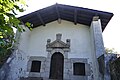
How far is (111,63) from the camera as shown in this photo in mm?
5727

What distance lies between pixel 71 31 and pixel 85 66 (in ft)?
8.85

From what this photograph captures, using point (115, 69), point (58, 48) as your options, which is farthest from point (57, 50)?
point (115, 69)

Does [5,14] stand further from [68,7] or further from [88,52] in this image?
[88,52]

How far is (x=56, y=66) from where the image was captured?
8.29 meters

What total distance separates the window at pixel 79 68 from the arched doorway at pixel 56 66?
2.73 ft

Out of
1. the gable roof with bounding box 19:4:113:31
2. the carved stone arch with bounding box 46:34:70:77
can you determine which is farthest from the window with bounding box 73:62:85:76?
the gable roof with bounding box 19:4:113:31

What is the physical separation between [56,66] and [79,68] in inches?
58.4

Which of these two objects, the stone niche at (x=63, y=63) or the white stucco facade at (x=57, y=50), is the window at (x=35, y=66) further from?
the white stucco facade at (x=57, y=50)

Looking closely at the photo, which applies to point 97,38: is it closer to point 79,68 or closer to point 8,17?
point 79,68

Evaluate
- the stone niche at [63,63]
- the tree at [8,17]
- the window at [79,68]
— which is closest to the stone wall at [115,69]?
the stone niche at [63,63]

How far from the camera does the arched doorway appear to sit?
26.2 ft

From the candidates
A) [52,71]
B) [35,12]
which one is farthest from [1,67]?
[35,12]

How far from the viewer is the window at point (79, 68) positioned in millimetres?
7846

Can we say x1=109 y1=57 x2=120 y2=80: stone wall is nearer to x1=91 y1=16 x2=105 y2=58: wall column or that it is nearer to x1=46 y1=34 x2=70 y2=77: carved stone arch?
x1=91 y1=16 x2=105 y2=58: wall column
